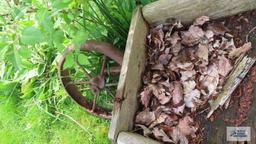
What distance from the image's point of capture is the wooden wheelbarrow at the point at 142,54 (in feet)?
4.24

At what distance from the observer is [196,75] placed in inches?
53.9

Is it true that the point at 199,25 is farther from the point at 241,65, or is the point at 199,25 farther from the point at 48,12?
the point at 48,12

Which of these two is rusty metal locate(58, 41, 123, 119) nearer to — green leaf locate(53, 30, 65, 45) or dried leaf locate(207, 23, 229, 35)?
green leaf locate(53, 30, 65, 45)

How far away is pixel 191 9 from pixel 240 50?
209 millimetres

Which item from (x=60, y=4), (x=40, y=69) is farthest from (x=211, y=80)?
(x=40, y=69)

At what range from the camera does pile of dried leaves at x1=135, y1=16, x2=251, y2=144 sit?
1.33 metres

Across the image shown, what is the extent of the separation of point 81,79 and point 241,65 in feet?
2.49

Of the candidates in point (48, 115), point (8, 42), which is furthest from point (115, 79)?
point (48, 115)

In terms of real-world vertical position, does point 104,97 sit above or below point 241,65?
below

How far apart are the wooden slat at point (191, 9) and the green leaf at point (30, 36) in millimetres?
390

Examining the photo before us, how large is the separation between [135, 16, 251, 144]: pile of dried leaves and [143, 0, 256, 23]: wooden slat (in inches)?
1.1

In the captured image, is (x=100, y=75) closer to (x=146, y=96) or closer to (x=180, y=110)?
(x=146, y=96)

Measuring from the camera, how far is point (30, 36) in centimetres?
120

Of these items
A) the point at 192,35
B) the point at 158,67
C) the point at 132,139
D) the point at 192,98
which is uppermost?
the point at 192,35
